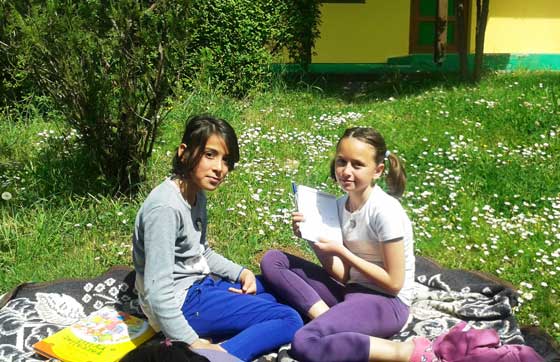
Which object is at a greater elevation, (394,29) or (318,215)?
(394,29)

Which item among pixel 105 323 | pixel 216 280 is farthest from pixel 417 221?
pixel 105 323

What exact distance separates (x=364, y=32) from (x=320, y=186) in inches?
258

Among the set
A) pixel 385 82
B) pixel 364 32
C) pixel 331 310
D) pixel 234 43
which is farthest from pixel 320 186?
pixel 364 32

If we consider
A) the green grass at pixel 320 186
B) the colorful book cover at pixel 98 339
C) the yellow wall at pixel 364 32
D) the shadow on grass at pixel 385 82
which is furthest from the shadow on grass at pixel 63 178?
the yellow wall at pixel 364 32

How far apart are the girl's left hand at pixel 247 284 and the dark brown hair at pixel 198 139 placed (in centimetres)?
65

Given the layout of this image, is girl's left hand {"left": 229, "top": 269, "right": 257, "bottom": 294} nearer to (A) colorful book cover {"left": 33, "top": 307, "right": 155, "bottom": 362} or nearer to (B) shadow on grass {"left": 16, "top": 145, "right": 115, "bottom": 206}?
(A) colorful book cover {"left": 33, "top": 307, "right": 155, "bottom": 362}

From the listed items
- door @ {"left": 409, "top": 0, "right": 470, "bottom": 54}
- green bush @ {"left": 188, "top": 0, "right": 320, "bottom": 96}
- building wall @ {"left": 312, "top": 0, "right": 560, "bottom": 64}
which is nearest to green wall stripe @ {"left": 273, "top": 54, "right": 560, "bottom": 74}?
building wall @ {"left": 312, "top": 0, "right": 560, "bottom": 64}

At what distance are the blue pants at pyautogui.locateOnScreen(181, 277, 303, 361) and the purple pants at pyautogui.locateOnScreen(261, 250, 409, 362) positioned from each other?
0.43 ft

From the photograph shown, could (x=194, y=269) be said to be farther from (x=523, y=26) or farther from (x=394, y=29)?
(x=523, y=26)

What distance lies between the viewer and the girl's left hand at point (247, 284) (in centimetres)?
338

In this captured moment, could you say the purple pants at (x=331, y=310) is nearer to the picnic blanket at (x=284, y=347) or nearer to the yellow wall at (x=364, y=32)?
the picnic blanket at (x=284, y=347)

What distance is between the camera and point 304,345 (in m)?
2.98

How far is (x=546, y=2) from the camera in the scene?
35.8ft

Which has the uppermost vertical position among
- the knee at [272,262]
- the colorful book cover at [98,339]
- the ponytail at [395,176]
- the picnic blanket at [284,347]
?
the ponytail at [395,176]
